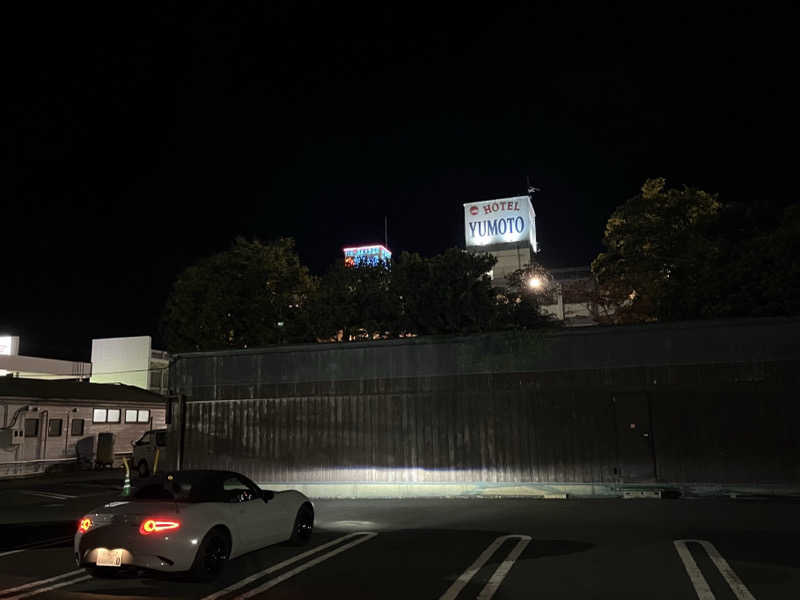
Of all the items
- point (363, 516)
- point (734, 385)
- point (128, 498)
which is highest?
point (734, 385)

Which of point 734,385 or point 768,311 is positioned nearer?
point 734,385

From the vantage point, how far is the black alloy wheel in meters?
7.82

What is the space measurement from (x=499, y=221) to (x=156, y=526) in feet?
193

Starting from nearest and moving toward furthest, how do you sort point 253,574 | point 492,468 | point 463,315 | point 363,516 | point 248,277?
1. point 253,574
2. point 363,516
3. point 492,468
4. point 463,315
5. point 248,277

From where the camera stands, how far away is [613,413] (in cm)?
1644

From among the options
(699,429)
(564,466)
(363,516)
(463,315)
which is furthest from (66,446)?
(699,429)

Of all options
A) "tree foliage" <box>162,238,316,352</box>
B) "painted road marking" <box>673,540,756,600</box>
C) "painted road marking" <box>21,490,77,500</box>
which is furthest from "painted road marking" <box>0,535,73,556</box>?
"tree foliage" <box>162,238,316,352</box>

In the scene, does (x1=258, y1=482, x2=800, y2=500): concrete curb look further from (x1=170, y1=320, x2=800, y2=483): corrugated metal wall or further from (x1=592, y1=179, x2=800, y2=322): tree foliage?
(x1=592, y1=179, x2=800, y2=322): tree foliage

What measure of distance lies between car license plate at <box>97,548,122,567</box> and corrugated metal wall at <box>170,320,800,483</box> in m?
10.5

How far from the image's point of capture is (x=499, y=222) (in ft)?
210

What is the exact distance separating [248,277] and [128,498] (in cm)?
2425

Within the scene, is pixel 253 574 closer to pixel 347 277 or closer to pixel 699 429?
pixel 699 429

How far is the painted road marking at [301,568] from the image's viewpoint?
299 inches

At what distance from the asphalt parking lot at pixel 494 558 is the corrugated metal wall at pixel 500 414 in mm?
1758
